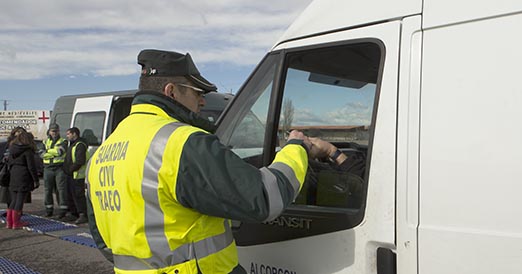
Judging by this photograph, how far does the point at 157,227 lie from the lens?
1782 millimetres

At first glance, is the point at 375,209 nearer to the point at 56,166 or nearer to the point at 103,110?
the point at 56,166

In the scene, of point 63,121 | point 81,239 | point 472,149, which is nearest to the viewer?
point 472,149

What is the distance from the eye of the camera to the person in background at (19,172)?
315 inches

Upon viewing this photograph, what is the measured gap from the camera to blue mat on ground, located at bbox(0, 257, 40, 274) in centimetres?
572

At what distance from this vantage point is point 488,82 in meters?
1.64

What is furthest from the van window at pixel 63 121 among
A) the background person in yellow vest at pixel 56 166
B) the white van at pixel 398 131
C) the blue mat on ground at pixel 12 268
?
the white van at pixel 398 131

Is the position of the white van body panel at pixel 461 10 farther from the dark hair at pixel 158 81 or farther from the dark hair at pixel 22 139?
the dark hair at pixel 22 139

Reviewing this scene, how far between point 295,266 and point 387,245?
0.49 metres

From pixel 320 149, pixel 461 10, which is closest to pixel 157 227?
pixel 320 149

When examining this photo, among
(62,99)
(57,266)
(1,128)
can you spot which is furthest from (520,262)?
(1,128)

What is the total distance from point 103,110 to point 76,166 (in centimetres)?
206

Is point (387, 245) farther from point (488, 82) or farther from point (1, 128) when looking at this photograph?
point (1, 128)

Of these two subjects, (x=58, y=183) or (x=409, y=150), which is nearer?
(x=409, y=150)

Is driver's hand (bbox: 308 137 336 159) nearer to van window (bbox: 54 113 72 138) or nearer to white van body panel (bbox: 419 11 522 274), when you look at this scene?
white van body panel (bbox: 419 11 522 274)
